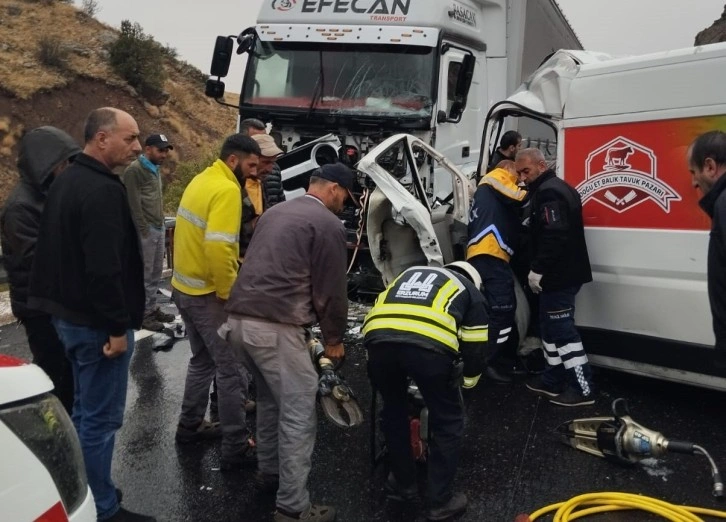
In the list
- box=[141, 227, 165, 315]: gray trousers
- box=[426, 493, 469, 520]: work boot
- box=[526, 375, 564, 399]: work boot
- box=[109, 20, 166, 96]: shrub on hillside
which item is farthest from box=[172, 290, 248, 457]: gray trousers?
box=[109, 20, 166, 96]: shrub on hillside

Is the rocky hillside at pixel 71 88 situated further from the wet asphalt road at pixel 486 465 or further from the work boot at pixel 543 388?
the work boot at pixel 543 388

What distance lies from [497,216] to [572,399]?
54.5 inches

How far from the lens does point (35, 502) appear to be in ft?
5.95

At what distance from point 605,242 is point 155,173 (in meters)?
4.28

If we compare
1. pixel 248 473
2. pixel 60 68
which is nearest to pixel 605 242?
pixel 248 473

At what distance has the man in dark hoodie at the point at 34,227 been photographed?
3572 mm

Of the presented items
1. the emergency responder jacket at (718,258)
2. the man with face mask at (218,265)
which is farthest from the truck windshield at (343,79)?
the emergency responder jacket at (718,258)

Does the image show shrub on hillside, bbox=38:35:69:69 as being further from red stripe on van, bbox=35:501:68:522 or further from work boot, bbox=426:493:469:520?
red stripe on van, bbox=35:501:68:522

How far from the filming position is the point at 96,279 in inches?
114

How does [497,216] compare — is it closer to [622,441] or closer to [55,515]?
[622,441]

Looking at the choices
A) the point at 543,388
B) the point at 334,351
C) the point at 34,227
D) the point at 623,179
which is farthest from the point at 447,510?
the point at 34,227

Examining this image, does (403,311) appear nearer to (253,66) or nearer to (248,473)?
(248,473)

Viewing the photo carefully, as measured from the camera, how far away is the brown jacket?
128 inches

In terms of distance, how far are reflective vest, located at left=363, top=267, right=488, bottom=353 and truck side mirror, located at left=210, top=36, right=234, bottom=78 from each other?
16.4ft
